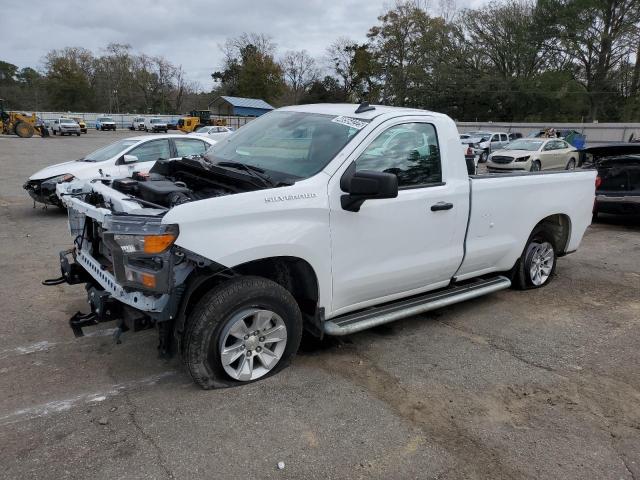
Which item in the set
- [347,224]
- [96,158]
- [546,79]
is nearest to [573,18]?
[546,79]

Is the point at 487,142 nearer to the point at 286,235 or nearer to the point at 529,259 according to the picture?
the point at 529,259

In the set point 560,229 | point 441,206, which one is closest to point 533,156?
point 560,229

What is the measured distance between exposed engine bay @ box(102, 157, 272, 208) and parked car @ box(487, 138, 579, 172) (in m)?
17.6

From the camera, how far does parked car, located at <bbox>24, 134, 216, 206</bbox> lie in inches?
374

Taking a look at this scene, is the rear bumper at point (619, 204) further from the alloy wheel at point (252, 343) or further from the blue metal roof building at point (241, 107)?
the blue metal roof building at point (241, 107)

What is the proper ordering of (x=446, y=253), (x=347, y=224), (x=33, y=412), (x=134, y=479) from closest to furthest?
(x=134, y=479) → (x=33, y=412) → (x=347, y=224) → (x=446, y=253)

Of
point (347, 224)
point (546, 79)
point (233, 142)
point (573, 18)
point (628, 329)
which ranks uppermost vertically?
point (573, 18)

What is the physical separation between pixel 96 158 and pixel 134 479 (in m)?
8.57

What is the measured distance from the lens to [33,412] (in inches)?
129

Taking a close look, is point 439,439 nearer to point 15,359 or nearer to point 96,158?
point 15,359

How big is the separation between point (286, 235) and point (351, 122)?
1.21 m

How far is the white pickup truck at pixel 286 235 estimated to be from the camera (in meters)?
3.24

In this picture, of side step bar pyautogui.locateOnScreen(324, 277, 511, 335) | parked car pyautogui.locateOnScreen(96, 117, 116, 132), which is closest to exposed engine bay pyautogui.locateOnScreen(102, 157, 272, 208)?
side step bar pyautogui.locateOnScreen(324, 277, 511, 335)


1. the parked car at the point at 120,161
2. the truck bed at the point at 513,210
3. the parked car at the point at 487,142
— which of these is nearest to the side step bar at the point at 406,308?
the truck bed at the point at 513,210
